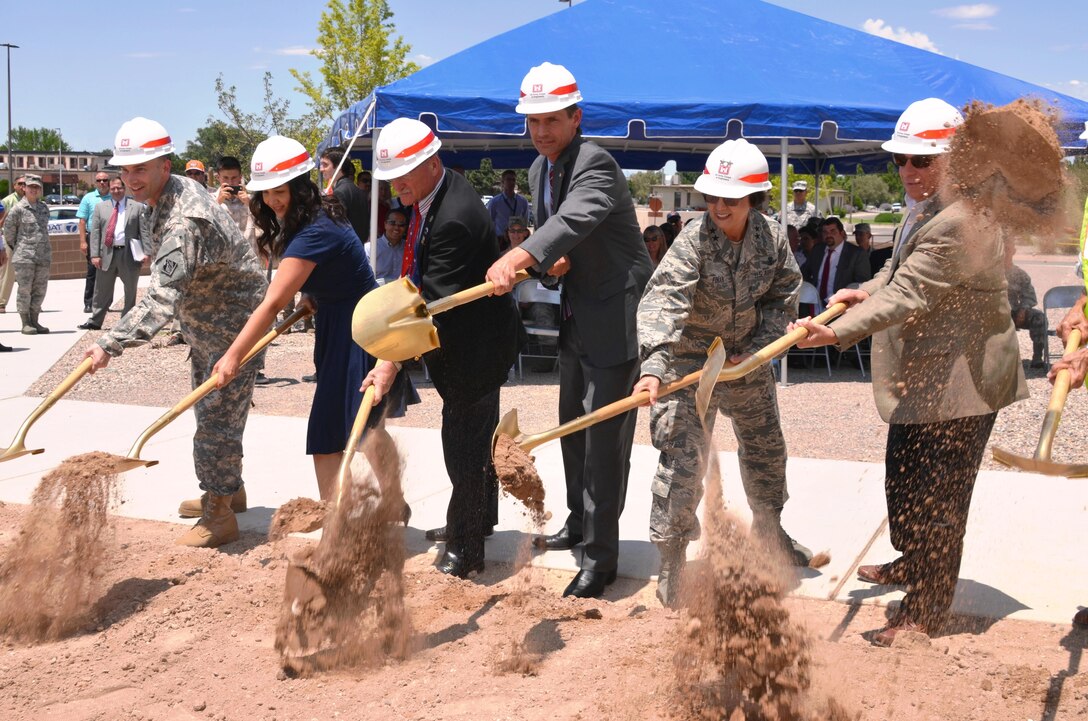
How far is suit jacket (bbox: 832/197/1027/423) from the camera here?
358 cm

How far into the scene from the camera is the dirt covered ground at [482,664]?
336 centimetres

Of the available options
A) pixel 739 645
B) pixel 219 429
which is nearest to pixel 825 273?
pixel 219 429

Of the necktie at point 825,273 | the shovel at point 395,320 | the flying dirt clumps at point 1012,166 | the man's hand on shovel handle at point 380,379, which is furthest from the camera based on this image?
the necktie at point 825,273

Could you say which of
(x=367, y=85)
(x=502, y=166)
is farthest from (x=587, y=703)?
(x=367, y=85)

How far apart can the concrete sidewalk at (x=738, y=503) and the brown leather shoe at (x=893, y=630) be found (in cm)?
43

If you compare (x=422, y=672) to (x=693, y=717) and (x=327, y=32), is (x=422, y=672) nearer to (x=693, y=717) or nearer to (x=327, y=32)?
(x=693, y=717)

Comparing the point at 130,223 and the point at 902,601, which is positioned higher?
the point at 130,223

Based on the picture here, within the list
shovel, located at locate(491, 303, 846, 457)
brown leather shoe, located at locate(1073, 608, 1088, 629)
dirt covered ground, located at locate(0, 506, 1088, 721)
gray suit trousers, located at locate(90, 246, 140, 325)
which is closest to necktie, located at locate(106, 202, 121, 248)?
gray suit trousers, located at locate(90, 246, 140, 325)

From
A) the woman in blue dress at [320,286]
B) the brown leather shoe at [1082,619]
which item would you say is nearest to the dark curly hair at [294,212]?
the woman in blue dress at [320,286]

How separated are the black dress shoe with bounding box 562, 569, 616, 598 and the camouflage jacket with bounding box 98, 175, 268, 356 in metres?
2.00

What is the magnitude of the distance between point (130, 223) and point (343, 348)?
9194 mm

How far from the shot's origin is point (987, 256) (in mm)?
3609

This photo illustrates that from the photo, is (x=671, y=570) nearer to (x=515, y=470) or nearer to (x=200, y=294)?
(x=515, y=470)

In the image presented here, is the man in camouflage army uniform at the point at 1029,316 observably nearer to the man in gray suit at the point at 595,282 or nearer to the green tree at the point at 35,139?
the man in gray suit at the point at 595,282
